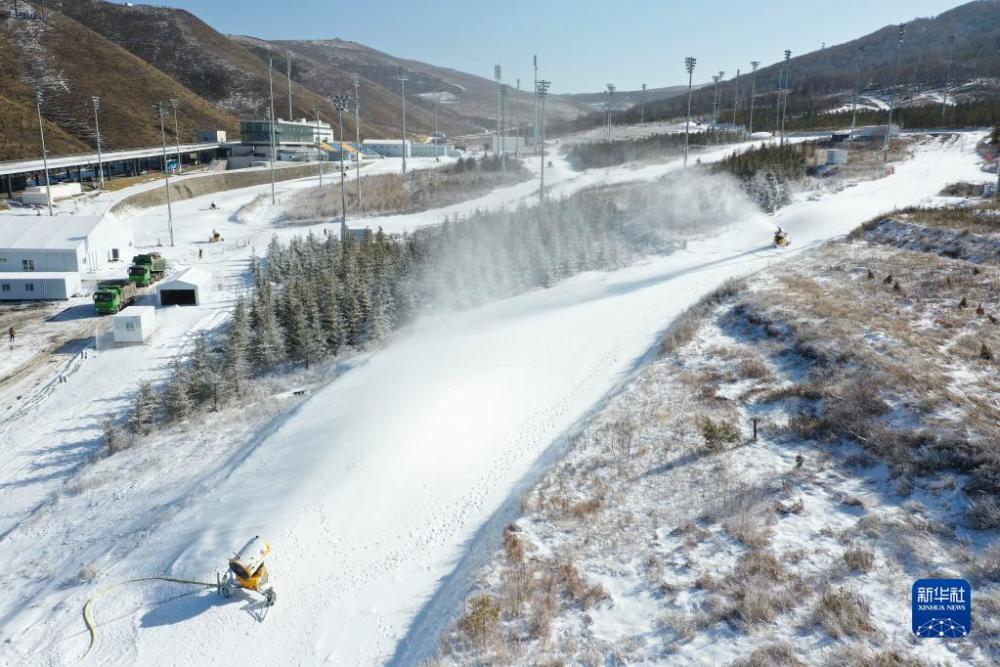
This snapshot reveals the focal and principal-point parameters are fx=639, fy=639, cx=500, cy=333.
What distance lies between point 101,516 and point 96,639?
7.01 m

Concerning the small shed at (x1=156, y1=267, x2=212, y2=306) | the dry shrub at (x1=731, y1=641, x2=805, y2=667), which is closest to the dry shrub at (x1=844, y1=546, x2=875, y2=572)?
the dry shrub at (x1=731, y1=641, x2=805, y2=667)

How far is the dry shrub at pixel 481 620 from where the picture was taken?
1098 centimetres

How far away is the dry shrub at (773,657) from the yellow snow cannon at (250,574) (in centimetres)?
908

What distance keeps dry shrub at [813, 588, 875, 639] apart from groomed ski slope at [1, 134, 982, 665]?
21.2ft

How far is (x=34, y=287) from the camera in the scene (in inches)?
1668

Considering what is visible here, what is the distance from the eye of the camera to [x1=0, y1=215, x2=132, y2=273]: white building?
44.0 metres

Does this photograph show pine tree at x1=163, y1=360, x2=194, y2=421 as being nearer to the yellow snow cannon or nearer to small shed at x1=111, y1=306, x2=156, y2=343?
small shed at x1=111, y1=306, x2=156, y2=343

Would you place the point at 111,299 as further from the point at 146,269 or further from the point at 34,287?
the point at 34,287

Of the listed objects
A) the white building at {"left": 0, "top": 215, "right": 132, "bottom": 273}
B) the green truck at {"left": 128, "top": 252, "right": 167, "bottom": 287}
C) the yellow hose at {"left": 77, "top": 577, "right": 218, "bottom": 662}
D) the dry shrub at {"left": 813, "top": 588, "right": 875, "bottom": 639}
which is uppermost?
the white building at {"left": 0, "top": 215, "right": 132, "bottom": 273}

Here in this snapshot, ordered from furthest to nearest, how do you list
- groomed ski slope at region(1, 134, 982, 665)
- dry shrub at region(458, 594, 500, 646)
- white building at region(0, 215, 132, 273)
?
white building at region(0, 215, 132, 273), groomed ski slope at region(1, 134, 982, 665), dry shrub at region(458, 594, 500, 646)

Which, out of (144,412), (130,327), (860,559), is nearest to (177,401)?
(144,412)

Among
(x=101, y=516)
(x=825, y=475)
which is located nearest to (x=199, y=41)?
(x=101, y=516)

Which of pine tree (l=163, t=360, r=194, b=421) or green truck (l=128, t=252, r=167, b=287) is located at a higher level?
green truck (l=128, t=252, r=167, b=287)

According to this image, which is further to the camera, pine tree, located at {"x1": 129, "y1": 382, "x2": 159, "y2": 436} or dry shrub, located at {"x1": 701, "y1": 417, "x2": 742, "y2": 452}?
pine tree, located at {"x1": 129, "y1": 382, "x2": 159, "y2": 436}
